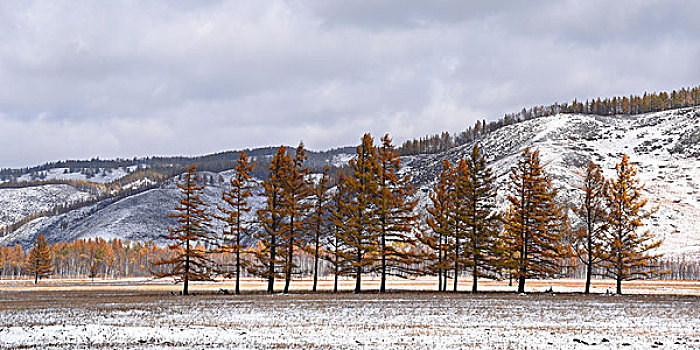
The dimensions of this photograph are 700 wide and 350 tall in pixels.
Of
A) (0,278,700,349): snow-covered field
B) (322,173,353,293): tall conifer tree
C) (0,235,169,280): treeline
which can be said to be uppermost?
(322,173,353,293): tall conifer tree

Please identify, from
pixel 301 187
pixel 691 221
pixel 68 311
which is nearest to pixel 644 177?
pixel 691 221

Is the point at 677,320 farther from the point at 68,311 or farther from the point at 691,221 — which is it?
the point at 691,221

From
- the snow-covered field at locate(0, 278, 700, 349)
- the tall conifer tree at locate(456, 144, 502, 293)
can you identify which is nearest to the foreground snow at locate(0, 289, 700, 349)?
the snow-covered field at locate(0, 278, 700, 349)

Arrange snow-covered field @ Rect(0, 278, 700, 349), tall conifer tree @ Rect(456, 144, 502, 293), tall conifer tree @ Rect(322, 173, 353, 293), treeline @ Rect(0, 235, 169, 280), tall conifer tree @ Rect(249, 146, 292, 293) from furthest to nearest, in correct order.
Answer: treeline @ Rect(0, 235, 169, 280)
tall conifer tree @ Rect(249, 146, 292, 293)
tall conifer tree @ Rect(322, 173, 353, 293)
tall conifer tree @ Rect(456, 144, 502, 293)
snow-covered field @ Rect(0, 278, 700, 349)

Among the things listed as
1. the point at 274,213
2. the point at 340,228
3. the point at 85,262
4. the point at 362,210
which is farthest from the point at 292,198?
the point at 85,262

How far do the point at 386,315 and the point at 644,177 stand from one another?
177227 millimetres

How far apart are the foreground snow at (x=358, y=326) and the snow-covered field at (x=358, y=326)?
0.13ft

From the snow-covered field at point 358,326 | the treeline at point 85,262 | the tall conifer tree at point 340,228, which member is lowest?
the treeline at point 85,262

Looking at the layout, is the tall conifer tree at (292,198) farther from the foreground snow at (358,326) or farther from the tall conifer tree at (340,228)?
the foreground snow at (358,326)

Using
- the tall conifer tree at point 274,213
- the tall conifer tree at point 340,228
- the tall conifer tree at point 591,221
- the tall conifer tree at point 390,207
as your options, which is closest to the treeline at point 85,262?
the tall conifer tree at point 274,213

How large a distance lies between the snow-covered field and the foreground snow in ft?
0.13

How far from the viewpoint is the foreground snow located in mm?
19453

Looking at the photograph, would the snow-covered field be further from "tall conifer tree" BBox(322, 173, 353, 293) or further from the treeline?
the treeline

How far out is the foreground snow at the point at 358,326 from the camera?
A: 63.8ft
